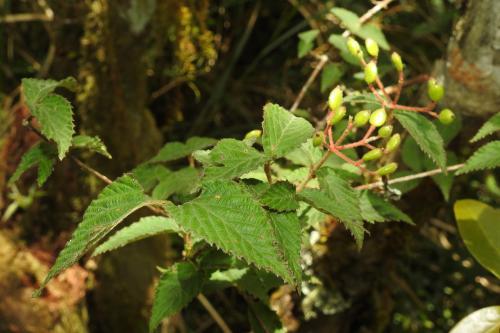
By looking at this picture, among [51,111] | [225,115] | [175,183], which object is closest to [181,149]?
[175,183]

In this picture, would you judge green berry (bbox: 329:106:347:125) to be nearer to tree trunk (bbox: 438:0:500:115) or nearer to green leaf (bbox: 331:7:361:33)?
tree trunk (bbox: 438:0:500:115)

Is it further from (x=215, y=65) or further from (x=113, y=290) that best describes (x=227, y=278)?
(x=215, y=65)

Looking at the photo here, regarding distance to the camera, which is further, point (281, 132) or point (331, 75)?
point (331, 75)

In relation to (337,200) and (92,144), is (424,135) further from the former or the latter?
(92,144)

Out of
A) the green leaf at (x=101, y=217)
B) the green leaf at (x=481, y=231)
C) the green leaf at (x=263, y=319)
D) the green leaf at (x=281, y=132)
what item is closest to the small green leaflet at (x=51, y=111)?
the green leaf at (x=101, y=217)

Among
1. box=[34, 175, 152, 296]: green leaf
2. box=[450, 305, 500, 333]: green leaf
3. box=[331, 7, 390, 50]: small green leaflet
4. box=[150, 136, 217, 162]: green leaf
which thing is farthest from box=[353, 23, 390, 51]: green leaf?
box=[34, 175, 152, 296]: green leaf

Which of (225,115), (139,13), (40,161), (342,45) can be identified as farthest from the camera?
(225,115)
